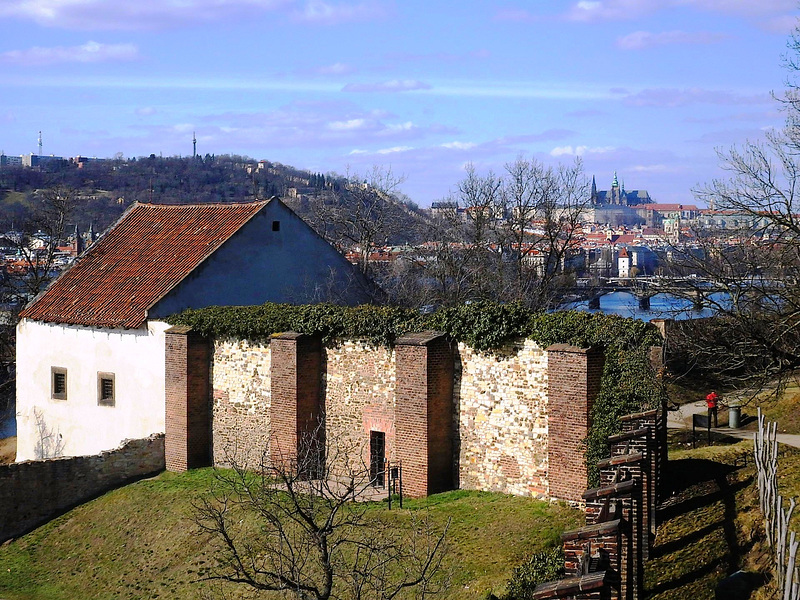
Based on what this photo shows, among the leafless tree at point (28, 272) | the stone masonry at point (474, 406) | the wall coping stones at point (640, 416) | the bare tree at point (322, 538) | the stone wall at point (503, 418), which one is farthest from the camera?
the leafless tree at point (28, 272)

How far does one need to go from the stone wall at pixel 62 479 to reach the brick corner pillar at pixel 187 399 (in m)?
0.59

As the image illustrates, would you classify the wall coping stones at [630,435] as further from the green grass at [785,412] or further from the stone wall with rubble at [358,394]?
the green grass at [785,412]

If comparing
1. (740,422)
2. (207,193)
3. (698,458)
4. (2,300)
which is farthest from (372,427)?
(207,193)

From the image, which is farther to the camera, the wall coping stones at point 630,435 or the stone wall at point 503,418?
the stone wall at point 503,418

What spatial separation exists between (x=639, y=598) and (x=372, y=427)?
993 centimetres

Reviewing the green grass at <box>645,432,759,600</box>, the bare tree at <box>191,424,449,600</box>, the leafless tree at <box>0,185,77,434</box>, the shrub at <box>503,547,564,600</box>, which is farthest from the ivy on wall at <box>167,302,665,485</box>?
the leafless tree at <box>0,185,77,434</box>

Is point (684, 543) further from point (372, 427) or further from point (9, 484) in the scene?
point (9, 484)

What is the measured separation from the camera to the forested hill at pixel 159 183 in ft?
241

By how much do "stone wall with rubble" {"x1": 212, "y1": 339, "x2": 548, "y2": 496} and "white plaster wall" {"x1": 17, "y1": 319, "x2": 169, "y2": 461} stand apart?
2210 mm

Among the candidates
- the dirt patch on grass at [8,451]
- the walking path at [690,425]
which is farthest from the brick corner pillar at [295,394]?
the dirt patch on grass at [8,451]

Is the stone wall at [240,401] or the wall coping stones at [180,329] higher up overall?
the wall coping stones at [180,329]

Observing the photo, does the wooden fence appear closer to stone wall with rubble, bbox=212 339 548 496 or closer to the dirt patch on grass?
stone wall with rubble, bbox=212 339 548 496

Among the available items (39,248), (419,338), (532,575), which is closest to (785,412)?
(419,338)

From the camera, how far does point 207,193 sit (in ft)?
311
